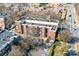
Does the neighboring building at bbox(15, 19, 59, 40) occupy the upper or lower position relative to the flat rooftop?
upper

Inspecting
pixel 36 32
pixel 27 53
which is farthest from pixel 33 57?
pixel 36 32

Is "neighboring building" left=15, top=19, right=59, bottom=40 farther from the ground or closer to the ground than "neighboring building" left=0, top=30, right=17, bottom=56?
farther from the ground

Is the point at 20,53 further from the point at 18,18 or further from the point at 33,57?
the point at 18,18

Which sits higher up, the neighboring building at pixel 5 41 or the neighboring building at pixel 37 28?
the neighboring building at pixel 37 28

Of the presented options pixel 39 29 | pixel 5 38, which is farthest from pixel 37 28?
pixel 5 38
